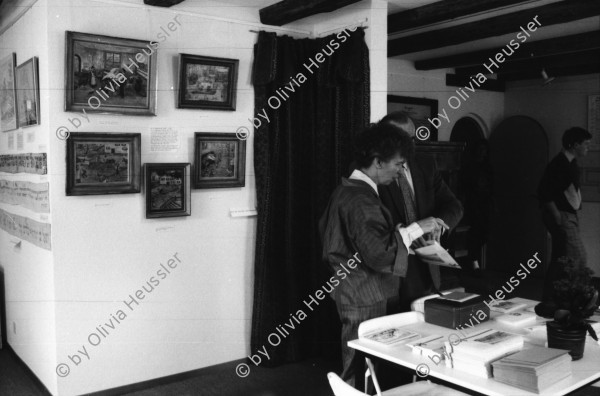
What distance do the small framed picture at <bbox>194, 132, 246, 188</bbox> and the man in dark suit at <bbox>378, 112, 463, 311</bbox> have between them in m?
1.39

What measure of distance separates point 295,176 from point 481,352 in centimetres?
261

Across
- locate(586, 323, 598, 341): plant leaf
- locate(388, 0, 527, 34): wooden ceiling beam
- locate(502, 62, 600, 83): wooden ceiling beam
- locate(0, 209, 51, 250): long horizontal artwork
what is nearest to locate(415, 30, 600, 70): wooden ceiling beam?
locate(502, 62, 600, 83): wooden ceiling beam

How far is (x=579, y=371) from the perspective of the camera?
6.91ft

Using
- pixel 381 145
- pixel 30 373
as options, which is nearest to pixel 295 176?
pixel 381 145

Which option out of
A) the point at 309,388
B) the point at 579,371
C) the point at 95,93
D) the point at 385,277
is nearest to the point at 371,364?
the point at 385,277

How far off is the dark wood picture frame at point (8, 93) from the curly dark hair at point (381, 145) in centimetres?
270

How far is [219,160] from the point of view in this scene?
4.25 metres

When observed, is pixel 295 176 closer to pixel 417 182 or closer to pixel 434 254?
pixel 417 182

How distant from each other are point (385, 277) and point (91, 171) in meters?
2.05

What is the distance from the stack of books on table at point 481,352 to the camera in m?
2.07

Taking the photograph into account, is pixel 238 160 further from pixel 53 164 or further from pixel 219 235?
pixel 53 164

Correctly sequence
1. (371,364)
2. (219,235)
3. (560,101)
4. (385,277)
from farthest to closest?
(560,101) → (219,235) → (385,277) → (371,364)

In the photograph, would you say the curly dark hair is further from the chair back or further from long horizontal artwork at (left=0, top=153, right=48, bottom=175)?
long horizontal artwork at (left=0, top=153, right=48, bottom=175)

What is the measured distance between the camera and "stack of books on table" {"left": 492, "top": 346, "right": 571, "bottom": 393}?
193 cm
